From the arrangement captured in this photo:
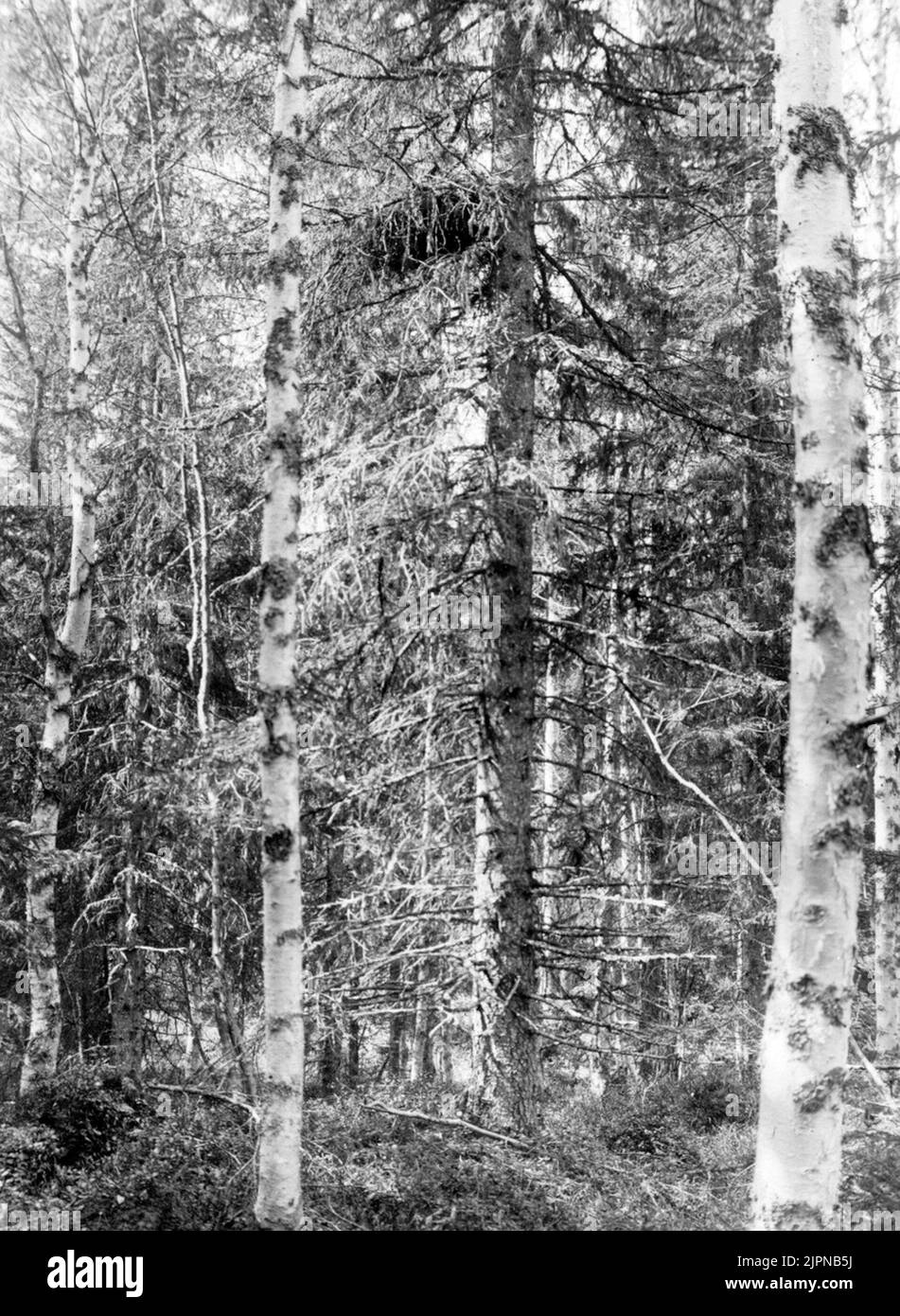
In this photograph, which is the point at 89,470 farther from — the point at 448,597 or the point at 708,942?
the point at 708,942

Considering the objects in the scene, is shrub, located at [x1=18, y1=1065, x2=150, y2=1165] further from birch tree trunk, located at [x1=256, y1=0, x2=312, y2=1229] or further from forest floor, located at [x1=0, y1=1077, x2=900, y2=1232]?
birch tree trunk, located at [x1=256, y1=0, x2=312, y2=1229]

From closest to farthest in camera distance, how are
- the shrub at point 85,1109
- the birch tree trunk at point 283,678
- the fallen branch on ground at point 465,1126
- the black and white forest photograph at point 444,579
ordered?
the black and white forest photograph at point 444,579
the birch tree trunk at point 283,678
the shrub at point 85,1109
the fallen branch on ground at point 465,1126

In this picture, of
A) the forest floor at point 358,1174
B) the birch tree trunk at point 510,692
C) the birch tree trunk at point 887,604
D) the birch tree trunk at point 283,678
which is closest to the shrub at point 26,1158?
the forest floor at point 358,1174

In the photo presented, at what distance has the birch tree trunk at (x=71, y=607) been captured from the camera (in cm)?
850

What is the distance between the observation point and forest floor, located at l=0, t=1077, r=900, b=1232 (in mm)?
5875

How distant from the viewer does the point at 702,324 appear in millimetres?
11195

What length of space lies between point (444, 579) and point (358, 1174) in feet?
13.4

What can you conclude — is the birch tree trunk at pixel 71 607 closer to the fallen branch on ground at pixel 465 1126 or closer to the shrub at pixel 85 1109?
the shrub at pixel 85 1109

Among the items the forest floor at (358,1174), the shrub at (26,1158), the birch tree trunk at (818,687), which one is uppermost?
the birch tree trunk at (818,687)

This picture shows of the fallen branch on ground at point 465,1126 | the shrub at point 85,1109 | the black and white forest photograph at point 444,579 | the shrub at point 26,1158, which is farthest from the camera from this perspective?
the fallen branch on ground at point 465,1126

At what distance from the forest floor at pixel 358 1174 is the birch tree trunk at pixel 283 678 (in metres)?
0.66

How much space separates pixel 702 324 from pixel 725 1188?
8502 millimetres

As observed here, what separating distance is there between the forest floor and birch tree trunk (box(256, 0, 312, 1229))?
2.15 ft
